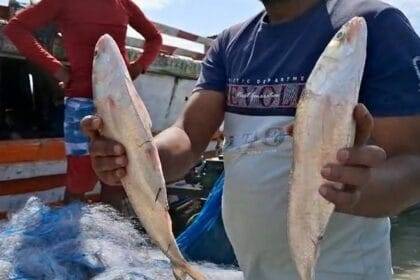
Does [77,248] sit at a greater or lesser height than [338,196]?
lesser

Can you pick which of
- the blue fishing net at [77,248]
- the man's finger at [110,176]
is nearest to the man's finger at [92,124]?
the man's finger at [110,176]

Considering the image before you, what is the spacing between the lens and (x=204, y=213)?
225 inches

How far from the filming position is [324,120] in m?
1.81

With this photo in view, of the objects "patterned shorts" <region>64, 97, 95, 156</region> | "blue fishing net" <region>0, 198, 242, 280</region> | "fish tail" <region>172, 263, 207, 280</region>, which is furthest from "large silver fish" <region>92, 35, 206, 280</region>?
"patterned shorts" <region>64, 97, 95, 156</region>

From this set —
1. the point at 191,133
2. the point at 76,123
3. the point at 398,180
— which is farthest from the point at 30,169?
the point at 398,180

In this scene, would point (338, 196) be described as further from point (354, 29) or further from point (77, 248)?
point (77, 248)

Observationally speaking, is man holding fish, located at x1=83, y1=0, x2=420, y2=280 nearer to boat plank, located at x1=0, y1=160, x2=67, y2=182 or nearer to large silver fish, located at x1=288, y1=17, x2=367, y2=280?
large silver fish, located at x1=288, y1=17, x2=367, y2=280

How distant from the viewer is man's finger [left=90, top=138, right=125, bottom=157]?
2.08 m

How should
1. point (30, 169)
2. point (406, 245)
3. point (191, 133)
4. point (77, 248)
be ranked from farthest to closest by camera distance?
point (406, 245)
point (30, 169)
point (77, 248)
point (191, 133)

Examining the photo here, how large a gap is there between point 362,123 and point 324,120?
99mm

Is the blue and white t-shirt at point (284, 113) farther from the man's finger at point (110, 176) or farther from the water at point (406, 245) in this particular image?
the water at point (406, 245)

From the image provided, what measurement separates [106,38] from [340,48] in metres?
0.74

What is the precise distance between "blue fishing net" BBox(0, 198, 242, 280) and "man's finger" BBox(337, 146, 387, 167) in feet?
9.83

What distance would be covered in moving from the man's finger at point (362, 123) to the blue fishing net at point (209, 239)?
3.83 metres
